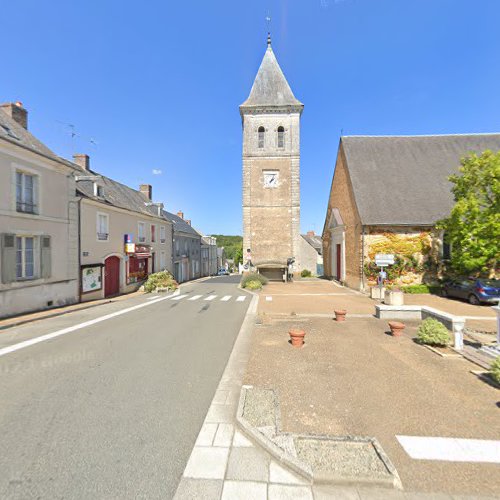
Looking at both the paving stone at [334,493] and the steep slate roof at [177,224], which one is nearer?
the paving stone at [334,493]

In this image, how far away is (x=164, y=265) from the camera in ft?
80.5

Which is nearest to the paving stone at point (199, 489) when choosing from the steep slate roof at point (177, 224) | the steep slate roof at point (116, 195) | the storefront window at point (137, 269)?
the steep slate roof at point (116, 195)

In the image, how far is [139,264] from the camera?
66.3 ft

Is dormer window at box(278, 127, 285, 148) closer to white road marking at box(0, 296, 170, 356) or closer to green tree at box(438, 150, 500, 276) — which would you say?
green tree at box(438, 150, 500, 276)

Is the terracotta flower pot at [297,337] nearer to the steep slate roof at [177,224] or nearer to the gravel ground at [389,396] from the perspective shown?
the gravel ground at [389,396]

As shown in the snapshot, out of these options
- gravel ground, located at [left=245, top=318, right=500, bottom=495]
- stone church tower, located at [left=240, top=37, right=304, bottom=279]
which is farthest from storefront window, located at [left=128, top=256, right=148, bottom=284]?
gravel ground, located at [left=245, top=318, right=500, bottom=495]

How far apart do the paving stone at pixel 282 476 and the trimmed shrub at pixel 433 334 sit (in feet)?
18.0

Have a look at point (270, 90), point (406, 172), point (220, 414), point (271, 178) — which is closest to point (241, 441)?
point (220, 414)

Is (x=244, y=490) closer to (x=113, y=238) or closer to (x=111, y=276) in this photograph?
(x=111, y=276)

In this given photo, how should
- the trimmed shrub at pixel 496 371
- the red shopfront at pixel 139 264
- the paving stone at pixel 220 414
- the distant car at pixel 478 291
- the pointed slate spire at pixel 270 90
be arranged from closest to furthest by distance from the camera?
the paving stone at pixel 220 414
the trimmed shrub at pixel 496 371
the distant car at pixel 478 291
the red shopfront at pixel 139 264
the pointed slate spire at pixel 270 90

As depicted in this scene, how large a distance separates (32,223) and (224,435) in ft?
40.7

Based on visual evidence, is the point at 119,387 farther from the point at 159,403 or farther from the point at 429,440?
the point at 429,440

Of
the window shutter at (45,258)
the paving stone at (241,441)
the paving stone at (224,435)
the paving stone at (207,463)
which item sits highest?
the window shutter at (45,258)

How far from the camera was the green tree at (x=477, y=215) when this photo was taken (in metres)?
11.8
